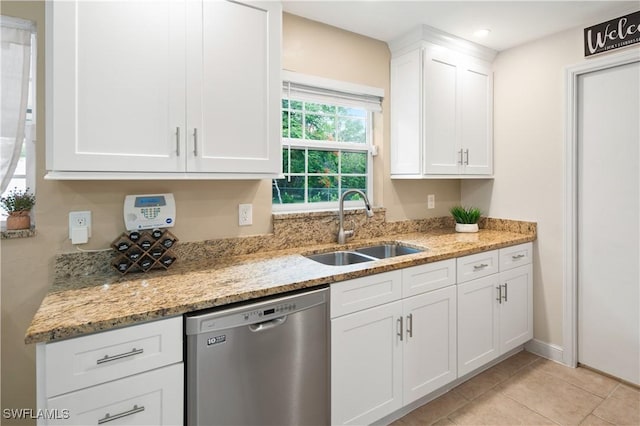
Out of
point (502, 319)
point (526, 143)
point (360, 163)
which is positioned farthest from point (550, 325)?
point (360, 163)

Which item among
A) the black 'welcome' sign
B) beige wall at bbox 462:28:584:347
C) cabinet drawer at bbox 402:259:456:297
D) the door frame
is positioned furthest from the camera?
beige wall at bbox 462:28:584:347

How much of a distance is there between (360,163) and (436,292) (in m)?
1.17

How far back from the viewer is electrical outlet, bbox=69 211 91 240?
1.58 metres

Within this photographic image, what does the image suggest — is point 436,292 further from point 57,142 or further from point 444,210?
point 57,142

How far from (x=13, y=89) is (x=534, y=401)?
→ 3.28 meters

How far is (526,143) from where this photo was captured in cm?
271

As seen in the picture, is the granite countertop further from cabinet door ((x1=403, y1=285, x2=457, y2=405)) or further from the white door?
the white door

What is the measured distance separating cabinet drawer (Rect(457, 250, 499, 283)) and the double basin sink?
0.27 meters

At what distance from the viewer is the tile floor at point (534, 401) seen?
1.94m

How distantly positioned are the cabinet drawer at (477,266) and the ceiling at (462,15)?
5.21 ft

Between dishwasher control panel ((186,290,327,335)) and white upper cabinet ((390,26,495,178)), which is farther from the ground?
white upper cabinet ((390,26,495,178))

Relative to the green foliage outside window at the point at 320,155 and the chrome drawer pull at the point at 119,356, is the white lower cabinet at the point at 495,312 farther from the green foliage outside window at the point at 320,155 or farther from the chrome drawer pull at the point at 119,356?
the chrome drawer pull at the point at 119,356

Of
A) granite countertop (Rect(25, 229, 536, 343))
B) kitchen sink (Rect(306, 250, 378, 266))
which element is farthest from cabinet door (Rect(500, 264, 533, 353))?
kitchen sink (Rect(306, 250, 378, 266))

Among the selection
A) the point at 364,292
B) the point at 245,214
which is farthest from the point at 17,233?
the point at 364,292
